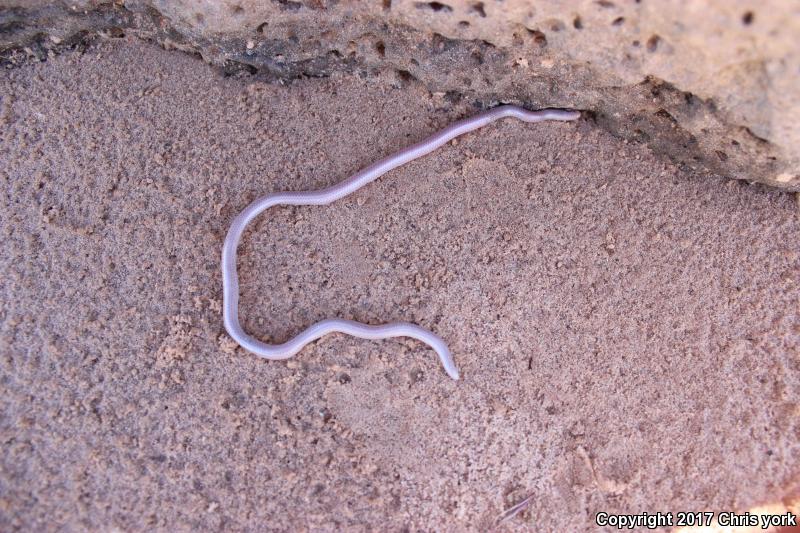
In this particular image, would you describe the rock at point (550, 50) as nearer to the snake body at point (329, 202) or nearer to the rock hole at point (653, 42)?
the rock hole at point (653, 42)

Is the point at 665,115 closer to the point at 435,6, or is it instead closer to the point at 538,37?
the point at 538,37

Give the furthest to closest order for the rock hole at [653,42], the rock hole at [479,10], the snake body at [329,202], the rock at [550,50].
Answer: the snake body at [329,202]
the rock hole at [479,10]
the rock hole at [653,42]
the rock at [550,50]

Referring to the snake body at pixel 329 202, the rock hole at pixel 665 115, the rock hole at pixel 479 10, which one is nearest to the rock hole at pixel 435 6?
the rock hole at pixel 479 10

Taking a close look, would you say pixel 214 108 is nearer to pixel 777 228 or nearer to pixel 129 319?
pixel 129 319

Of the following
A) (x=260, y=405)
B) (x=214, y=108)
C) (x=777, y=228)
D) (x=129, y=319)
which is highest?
(x=214, y=108)

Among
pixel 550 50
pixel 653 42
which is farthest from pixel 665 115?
pixel 550 50

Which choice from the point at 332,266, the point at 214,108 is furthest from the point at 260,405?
the point at 214,108
